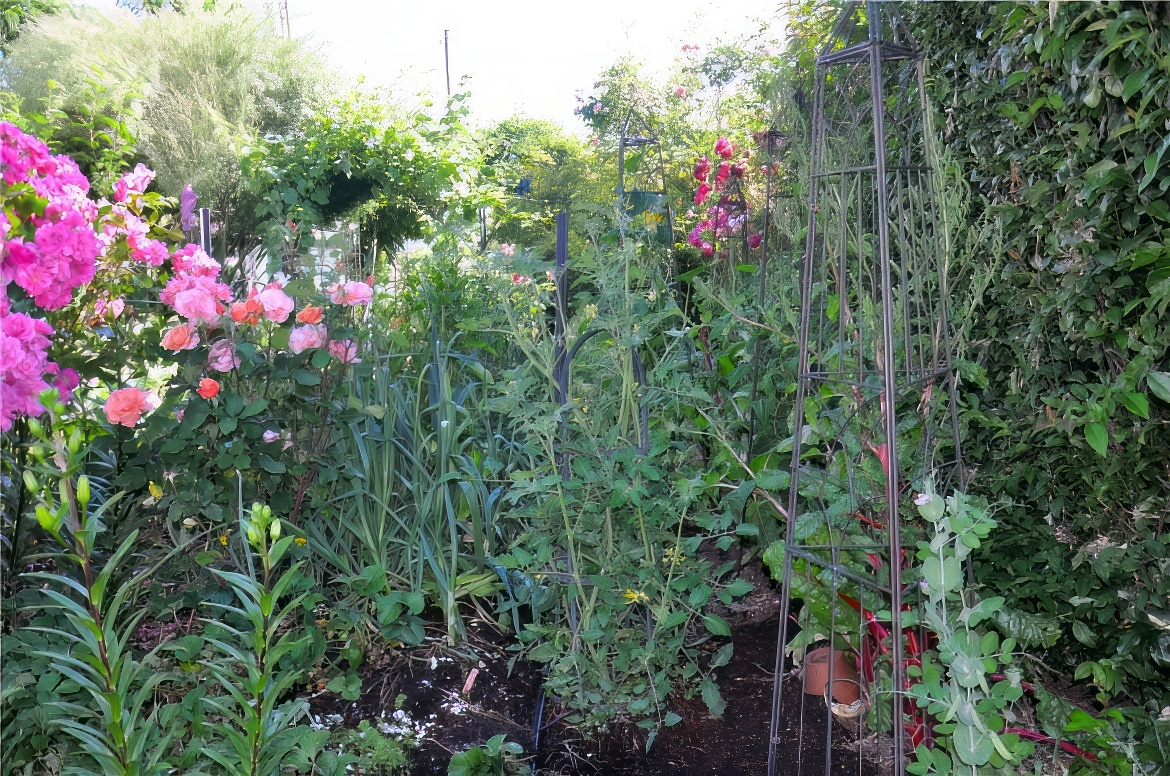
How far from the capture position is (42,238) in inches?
57.9

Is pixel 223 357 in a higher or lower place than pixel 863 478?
higher

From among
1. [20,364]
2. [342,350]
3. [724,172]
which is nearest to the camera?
[20,364]

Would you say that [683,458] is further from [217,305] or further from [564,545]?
[217,305]

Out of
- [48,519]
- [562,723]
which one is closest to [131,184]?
[48,519]

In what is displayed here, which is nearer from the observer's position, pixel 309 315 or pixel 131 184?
pixel 309 315

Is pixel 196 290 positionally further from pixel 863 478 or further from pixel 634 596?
pixel 863 478

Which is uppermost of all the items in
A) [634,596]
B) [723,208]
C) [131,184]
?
[723,208]

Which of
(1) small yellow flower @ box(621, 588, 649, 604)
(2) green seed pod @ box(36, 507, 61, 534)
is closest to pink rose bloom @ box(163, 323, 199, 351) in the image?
(2) green seed pod @ box(36, 507, 61, 534)

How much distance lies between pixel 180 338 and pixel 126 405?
188 mm

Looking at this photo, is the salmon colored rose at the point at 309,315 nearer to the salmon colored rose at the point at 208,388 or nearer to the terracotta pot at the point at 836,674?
the salmon colored rose at the point at 208,388

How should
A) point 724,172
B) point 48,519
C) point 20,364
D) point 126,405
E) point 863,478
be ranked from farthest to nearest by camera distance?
point 724,172 < point 126,405 < point 863,478 < point 20,364 < point 48,519

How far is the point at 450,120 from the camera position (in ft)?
18.4

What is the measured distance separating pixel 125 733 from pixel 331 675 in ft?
3.20

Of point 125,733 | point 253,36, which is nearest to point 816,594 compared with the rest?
point 125,733
